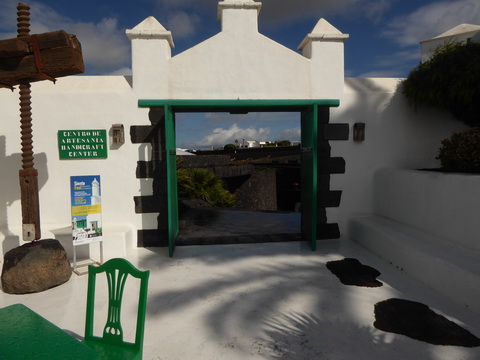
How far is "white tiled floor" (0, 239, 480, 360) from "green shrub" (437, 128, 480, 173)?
1.56 m

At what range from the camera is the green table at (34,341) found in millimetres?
1381

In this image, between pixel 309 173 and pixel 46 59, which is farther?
pixel 309 173

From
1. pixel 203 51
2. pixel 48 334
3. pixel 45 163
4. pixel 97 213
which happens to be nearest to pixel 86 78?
pixel 45 163

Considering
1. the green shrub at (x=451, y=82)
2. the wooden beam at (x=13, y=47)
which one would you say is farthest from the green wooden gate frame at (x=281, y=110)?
the wooden beam at (x=13, y=47)

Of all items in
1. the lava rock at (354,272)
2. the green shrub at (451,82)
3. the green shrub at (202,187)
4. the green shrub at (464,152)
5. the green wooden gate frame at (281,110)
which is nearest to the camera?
the lava rock at (354,272)

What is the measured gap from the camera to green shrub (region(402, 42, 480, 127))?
455cm

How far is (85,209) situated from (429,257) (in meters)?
4.16

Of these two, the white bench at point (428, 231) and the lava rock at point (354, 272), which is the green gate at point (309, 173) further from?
the white bench at point (428, 231)

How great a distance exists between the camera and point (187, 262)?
14.6ft

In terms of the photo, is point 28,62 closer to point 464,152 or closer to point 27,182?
point 27,182

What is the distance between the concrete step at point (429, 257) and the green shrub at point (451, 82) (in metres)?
2.05

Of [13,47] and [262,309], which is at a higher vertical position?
[13,47]

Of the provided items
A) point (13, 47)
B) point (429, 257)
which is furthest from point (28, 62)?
point (429, 257)

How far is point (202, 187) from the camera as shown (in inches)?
434
